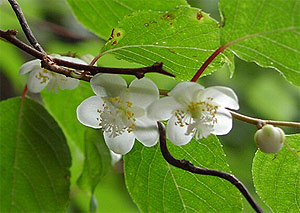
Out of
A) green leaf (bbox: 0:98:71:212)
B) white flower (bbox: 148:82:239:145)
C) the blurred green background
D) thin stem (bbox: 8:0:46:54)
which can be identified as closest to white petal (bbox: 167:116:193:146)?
white flower (bbox: 148:82:239:145)

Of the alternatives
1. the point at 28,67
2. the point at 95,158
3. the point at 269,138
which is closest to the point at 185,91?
the point at 269,138

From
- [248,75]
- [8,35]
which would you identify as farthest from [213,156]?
[248,75]

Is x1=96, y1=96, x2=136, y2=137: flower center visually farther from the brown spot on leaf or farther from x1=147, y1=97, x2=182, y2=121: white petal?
the brown spot on leaf

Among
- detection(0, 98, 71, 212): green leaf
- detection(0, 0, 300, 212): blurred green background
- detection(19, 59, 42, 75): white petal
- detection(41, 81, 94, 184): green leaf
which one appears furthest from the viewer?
detection(0, 0, 300, 212): blurred green background

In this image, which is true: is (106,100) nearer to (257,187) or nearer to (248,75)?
(257,187)

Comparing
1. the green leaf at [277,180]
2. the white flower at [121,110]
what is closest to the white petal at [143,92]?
the white flower at [121,110]

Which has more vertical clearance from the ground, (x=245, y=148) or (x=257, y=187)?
(x=257, y=187)

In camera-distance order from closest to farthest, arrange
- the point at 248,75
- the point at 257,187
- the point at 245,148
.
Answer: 1. the point at 257,187
2. the point at 245,148
3. the point at 248,75

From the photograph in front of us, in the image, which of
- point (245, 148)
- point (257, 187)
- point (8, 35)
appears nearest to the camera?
point (8, 35)
